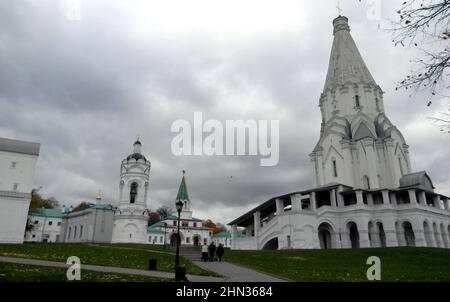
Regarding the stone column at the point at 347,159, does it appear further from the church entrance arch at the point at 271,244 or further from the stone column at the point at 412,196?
the church entrance arch at the point at 271,244

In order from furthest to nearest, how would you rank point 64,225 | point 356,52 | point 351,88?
point 64,225
point 356,52
point 351,88

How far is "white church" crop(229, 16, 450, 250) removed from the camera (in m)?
36.9

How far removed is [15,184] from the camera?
35.2 m

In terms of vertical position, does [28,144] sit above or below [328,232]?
above

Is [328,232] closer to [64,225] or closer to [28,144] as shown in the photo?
[28,144]

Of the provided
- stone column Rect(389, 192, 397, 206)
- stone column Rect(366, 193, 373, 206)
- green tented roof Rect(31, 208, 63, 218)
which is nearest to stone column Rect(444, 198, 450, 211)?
stone column Rect(389, 192, 397, 206)

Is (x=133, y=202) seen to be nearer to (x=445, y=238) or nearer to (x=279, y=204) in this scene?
(x=279, y=204)

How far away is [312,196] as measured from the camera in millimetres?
38000

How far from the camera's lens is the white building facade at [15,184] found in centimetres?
3325

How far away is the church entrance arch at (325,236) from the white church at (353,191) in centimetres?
12

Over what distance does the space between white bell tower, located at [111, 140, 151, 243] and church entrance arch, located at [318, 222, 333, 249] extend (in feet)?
93.8
